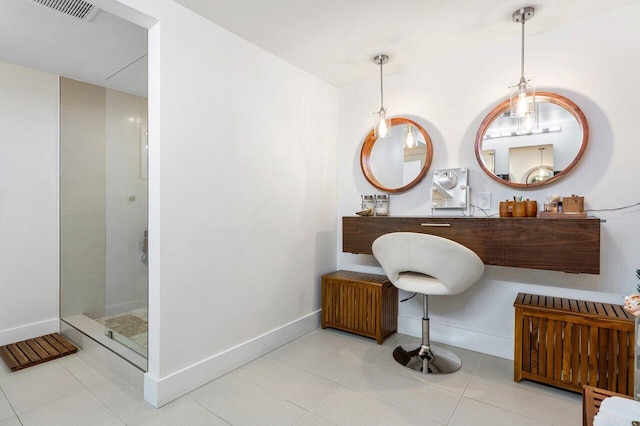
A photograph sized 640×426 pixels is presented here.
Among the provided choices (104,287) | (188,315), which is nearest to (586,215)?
(188,315)

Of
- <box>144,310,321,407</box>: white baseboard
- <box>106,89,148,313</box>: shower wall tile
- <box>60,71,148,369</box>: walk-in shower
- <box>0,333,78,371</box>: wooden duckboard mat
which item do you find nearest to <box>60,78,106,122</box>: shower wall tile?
<box>60,71,148,369</box>: walk-in shower

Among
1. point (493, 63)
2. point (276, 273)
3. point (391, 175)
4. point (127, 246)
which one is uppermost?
point (493, 63)

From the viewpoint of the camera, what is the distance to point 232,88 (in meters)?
2.23

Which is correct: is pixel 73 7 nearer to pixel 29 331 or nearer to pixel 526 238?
pixel 29 331

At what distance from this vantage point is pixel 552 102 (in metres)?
2.20

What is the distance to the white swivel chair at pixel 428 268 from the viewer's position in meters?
1.96

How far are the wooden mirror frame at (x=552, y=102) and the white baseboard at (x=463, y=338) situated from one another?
118 cm

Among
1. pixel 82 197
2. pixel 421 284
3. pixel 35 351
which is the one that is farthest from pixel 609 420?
pixel 82 197

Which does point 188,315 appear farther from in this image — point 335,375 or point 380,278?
point 380,278

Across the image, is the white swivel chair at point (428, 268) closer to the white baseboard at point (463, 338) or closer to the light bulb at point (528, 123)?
the white baseboard at point (463, 338)

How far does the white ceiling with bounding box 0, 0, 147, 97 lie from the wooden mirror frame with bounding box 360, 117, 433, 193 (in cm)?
188

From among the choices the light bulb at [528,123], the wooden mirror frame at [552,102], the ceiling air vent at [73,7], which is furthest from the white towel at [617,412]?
the ceiling air vent at [73,7]

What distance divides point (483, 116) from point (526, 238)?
1.03m

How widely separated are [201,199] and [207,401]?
1.21 meters
